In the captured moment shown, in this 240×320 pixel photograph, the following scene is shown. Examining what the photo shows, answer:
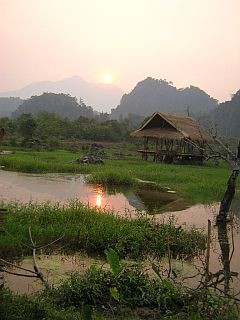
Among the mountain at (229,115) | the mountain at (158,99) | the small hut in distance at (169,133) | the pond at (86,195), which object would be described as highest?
the mountain at (158,99)

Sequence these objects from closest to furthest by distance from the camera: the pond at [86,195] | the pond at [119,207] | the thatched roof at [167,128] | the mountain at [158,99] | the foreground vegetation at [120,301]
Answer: the foreground vegetation at [120,301], the pond at [119,207], the pond at [86,195], the thatched roof at [167,128], the mountain at [158,99]

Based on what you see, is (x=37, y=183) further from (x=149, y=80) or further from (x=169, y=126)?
(x=149, y=80)

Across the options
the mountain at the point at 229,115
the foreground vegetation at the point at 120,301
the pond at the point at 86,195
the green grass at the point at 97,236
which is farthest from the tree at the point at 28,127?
the mountain at the point at 229,115

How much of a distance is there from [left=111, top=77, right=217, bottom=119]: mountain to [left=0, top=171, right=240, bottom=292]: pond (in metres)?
101

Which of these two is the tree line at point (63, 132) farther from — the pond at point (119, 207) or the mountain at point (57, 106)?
the mountain at point (57, 106)

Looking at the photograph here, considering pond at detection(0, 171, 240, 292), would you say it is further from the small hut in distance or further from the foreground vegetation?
the small hut in distance

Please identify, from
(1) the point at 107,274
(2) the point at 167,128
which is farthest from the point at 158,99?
(1) the point at 107,274

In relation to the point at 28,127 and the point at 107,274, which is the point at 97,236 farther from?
the point at 28,127

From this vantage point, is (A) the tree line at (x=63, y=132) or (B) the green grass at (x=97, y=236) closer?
(B) the green grass at (x=97, y=236)

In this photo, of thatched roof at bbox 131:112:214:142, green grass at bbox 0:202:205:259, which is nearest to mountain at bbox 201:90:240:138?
thatched roof at bbox 131:112:214:142

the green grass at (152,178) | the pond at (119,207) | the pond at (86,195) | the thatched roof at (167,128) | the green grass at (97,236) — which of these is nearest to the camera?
the pond at (119,207)

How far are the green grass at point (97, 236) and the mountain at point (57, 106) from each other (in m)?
88.9

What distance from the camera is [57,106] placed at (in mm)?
98312

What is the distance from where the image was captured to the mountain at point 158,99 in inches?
4660
